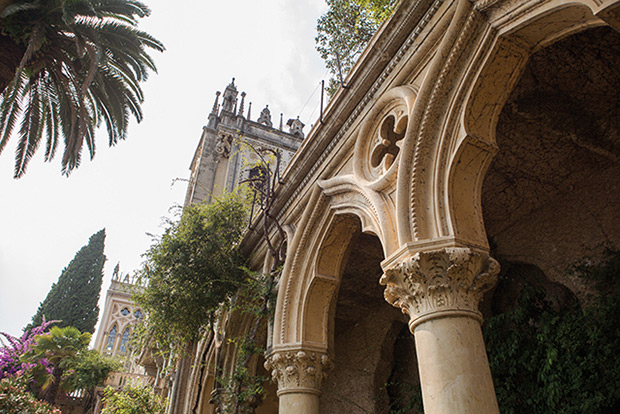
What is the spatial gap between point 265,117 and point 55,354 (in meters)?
14.5

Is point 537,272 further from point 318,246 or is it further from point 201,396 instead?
point 201,396

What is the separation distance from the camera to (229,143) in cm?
1833

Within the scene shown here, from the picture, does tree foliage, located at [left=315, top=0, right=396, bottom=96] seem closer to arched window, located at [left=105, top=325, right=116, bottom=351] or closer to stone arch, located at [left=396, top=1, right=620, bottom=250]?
stone arch, located at [left=396, top=1, right=620, bottom=250]

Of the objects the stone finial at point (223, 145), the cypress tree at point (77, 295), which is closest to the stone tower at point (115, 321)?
the cypress tree at point (77, 295)

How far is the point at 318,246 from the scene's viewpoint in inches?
243

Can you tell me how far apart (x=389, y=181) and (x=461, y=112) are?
982mm

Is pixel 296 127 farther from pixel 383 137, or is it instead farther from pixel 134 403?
pixel 383 137

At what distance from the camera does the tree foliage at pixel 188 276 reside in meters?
8.38

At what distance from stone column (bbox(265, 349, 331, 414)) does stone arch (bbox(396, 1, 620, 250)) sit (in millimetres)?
2414

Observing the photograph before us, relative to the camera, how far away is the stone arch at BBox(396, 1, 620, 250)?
392 centimetres

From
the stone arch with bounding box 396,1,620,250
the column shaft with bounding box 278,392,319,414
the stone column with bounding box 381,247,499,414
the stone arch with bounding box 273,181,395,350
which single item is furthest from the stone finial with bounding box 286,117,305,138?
the stone column with bounding box 381,247,499,414

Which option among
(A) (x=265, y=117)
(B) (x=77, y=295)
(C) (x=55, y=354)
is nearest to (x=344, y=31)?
(A) (x=265, y=117)

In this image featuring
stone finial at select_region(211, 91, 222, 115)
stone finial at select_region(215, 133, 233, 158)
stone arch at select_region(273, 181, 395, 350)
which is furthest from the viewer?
stone finial at select_region(211, 91, 222, 115)

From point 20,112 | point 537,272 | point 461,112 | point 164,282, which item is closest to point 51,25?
point 20,112
